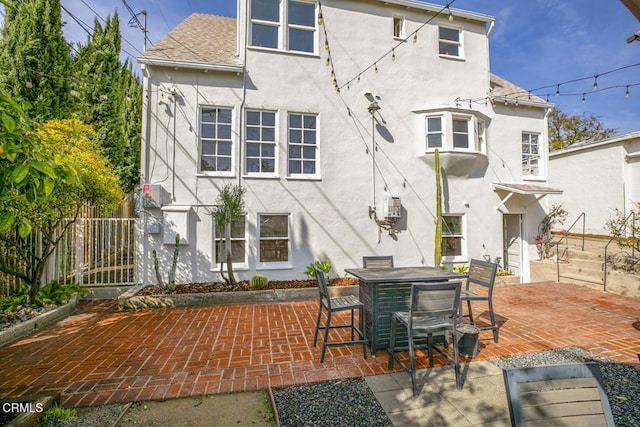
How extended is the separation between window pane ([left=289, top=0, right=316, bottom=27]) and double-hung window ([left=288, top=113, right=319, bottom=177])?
2.97 metres

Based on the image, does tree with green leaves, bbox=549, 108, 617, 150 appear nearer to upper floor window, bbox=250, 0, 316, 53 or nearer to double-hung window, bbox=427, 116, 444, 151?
double-hung window, bbox=427, 116, 444, 151

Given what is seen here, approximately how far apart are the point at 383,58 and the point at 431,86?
194 cm

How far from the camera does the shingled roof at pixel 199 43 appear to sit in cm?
836

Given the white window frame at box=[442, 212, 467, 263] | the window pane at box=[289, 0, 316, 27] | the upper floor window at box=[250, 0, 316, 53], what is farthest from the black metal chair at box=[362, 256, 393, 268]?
the window pane at box=[289, 0, 316, 27]

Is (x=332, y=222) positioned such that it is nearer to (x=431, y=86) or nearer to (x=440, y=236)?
(x=440, y=236)

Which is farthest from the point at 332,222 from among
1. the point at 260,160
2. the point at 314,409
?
the point at 314,409

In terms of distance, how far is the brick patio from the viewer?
372cm

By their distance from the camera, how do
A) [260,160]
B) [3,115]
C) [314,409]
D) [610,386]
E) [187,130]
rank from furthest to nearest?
[260,160], [187,130], [610,386], [314,409], [3,115]

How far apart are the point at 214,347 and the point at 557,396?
4503 mm

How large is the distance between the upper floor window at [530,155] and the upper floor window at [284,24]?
8595mm

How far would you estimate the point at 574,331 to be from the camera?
5.44 meters

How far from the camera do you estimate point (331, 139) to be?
9312mm

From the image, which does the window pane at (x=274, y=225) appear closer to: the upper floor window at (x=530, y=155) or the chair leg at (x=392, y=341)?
the chair leg at (x=392, y=341)

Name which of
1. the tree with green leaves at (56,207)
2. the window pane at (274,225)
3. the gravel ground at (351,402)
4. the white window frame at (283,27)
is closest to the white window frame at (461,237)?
the window pane at (274,225)
